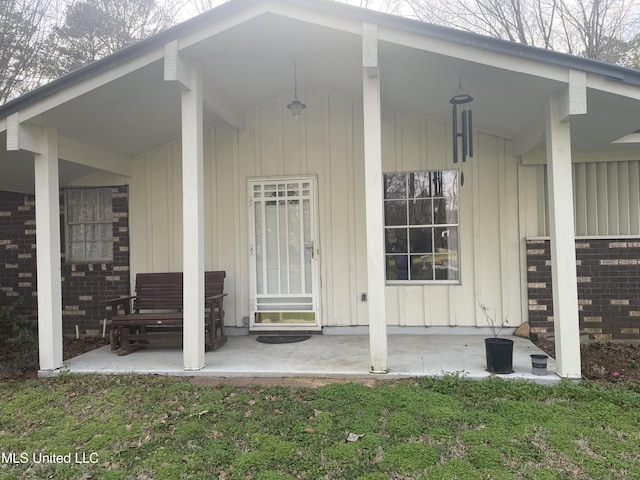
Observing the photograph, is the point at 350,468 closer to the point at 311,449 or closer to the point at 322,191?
the point at 311,449

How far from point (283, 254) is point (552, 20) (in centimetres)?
865

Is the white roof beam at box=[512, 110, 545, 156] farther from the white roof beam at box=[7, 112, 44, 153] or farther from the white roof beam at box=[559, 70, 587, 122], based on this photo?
the white roof beam at box=[7, 112, 44, 153]

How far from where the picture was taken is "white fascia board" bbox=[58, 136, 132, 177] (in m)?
4.62

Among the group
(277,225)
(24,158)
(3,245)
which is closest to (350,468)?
(277,225)

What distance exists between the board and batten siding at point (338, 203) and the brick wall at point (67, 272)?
22cm

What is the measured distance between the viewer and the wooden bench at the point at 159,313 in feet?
15.8

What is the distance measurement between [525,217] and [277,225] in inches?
131

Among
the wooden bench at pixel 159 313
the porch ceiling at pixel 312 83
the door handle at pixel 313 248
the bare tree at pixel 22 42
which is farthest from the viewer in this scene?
the bare tree at pixel 22 42

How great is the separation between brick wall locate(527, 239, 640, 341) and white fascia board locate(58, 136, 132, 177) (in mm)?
5577

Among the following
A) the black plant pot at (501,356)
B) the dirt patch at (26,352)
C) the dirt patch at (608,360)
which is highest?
the black plant pot at (501,356)

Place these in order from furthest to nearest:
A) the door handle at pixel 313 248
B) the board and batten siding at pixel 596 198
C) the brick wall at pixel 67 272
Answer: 1. the brick wall at pixel 67 272
2. the door handle at pixel 313 248
3. the board and batten siding at pixel 596 198

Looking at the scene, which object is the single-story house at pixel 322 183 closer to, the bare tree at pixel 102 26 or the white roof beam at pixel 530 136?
the white roof beam at pixel 530 136

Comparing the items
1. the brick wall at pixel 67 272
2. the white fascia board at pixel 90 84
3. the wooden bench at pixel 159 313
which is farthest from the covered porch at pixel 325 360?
the white fascia board at pixel 90 84

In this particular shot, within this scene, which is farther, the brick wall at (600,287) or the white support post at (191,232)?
the brick wall at (600,287)
